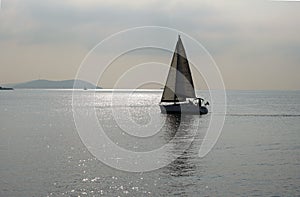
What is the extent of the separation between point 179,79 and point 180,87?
170 centimetres

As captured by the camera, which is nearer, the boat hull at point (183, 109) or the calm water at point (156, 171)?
the calm water at point (156, 171)

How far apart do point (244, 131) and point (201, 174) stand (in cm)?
3505

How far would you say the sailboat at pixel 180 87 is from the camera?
8969 cm

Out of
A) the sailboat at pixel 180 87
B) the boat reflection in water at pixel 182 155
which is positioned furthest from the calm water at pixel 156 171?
the sailboat at pixel 180 87

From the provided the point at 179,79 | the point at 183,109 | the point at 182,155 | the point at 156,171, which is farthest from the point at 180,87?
the point at 156,171

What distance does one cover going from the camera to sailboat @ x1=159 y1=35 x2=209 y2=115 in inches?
3531

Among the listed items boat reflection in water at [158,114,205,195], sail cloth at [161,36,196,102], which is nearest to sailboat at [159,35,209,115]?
sail cloth at [161,36,196,102]

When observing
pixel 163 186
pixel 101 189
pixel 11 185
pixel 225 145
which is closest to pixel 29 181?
pixel 11 185

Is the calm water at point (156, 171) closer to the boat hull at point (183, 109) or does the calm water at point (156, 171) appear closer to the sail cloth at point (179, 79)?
the boat hull at point (183, 109)

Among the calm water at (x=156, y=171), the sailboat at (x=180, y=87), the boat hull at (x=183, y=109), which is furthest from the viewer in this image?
the sailboat at (x=180, y=87)

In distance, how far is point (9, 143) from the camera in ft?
168

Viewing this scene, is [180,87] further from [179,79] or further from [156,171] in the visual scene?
[156,171]

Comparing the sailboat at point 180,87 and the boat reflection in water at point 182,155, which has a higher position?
the sailboat at point 180,87

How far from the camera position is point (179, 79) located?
296 ft
